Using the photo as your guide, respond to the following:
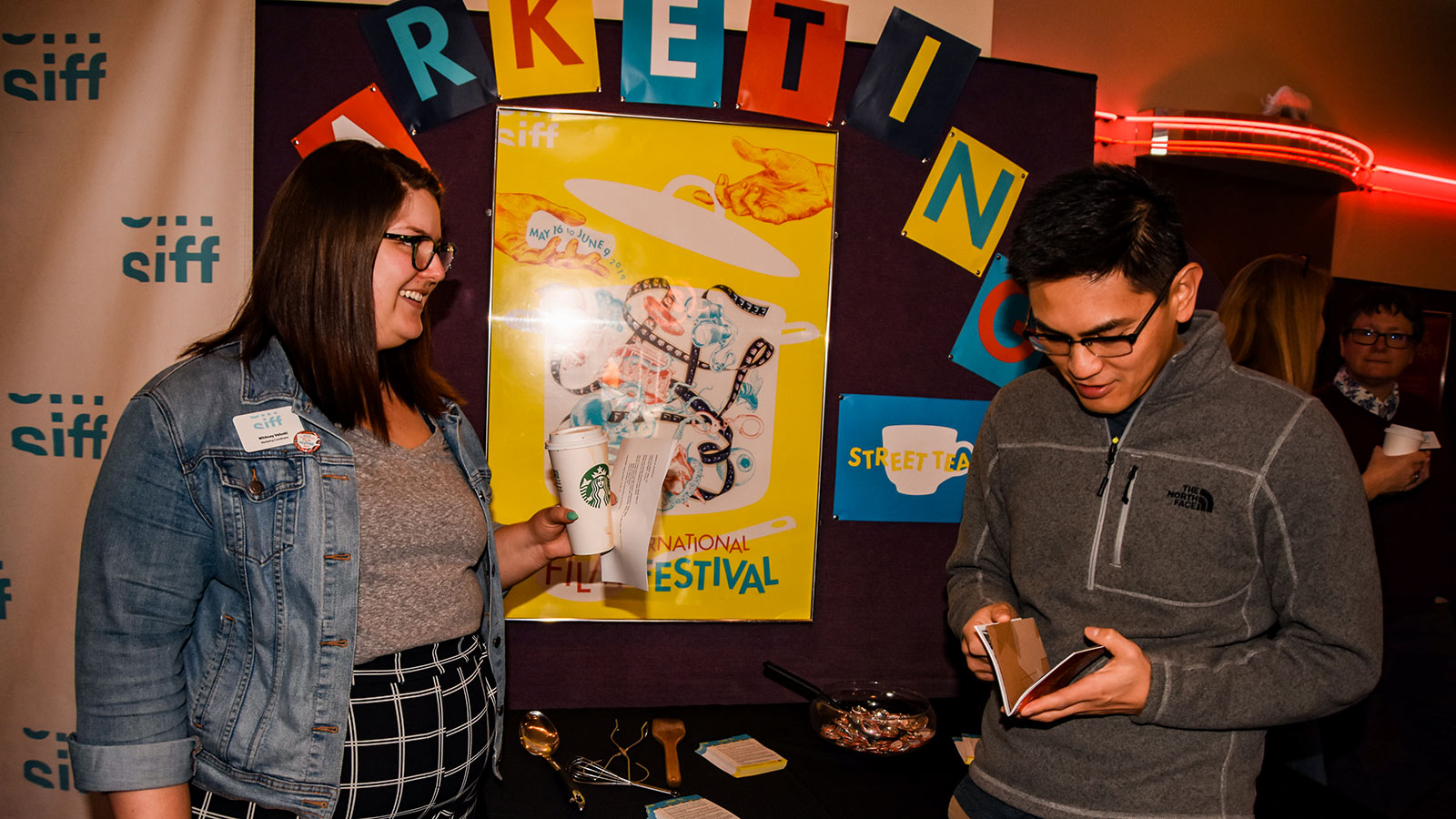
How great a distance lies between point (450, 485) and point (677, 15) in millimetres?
1451

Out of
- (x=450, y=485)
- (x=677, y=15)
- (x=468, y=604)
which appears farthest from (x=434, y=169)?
(x=468, y=604)

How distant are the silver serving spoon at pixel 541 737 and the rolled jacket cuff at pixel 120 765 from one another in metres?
0.87

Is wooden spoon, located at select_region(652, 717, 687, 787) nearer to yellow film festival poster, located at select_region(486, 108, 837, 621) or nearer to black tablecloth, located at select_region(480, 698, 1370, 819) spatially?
black tablecloth, located at select_region(480, 698, 1370, 819)

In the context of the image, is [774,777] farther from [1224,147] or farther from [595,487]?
[1224,147]

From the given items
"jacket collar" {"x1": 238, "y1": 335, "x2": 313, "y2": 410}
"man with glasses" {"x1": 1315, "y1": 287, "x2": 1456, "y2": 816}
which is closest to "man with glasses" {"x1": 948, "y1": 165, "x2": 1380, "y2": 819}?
"jacket collar" {"x1": 238, "y1": 335, "x2": 313, "y2": 410}

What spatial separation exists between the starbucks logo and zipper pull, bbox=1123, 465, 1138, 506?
0.89 metres

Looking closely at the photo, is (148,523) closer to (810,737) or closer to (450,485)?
(450,485)

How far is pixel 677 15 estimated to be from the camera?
2217 mm

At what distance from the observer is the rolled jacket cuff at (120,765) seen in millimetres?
1123

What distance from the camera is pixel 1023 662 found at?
1.28 m

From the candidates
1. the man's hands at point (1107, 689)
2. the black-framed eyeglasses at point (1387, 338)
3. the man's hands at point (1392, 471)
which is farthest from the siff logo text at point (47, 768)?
the black-framed eyeglasses at point (1387, 338)

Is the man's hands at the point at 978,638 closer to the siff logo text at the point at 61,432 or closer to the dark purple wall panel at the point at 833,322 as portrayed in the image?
the dark purple wall panel at the point at 833,322

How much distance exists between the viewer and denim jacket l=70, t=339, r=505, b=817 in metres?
1.13

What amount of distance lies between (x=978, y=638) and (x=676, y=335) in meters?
1.19
